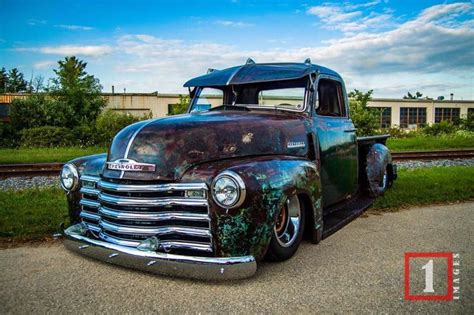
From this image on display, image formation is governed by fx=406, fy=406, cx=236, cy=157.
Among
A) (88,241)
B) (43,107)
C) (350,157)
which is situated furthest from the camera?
(43,107)

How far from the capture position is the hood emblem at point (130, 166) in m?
3.28

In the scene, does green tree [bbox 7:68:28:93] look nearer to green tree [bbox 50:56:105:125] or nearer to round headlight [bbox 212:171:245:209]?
green tree [bbox 50:56:105:125]

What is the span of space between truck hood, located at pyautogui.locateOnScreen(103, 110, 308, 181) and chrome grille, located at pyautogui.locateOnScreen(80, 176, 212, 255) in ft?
0.42

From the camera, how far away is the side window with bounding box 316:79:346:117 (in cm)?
478

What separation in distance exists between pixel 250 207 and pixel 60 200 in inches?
170

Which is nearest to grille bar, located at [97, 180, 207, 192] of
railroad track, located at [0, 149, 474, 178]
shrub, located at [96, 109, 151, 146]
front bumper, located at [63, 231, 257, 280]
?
front bumper, located at [63, 231, 257, 280]

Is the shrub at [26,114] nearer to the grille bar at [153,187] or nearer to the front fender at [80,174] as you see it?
the front fender at [80,174]

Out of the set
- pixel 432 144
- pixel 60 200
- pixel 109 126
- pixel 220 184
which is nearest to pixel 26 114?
pixel 109 126

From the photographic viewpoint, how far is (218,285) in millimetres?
3143

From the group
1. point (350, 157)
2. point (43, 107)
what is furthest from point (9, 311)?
point (43, 107)

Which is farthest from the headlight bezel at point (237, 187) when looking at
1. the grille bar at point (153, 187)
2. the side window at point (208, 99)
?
the side window at point (208, 99)

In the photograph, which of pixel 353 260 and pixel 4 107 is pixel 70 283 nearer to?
pixel 353 260

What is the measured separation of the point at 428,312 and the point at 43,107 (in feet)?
68.7

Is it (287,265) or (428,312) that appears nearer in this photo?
(428,312)
